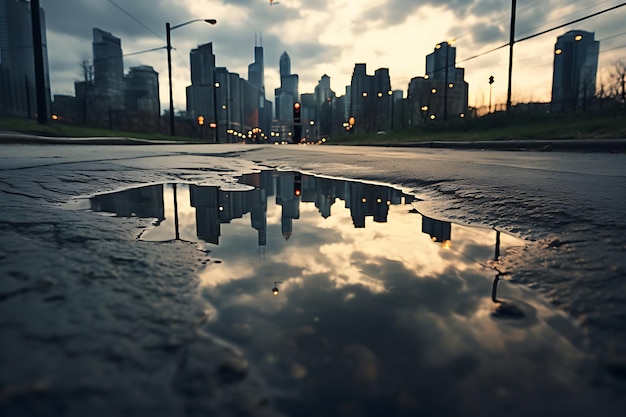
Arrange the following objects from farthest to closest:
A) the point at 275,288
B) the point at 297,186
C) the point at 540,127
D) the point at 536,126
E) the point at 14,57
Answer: the point at 14,57 < the point at 536,126 < the point at 540,127 < the point at 297,186 < the point at 275,288

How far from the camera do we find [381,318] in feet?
3.49

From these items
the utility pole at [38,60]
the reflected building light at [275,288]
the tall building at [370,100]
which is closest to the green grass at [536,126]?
the utility pole at [38,60]

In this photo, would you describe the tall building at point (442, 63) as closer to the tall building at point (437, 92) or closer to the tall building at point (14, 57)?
the tall building at point (437, 92)

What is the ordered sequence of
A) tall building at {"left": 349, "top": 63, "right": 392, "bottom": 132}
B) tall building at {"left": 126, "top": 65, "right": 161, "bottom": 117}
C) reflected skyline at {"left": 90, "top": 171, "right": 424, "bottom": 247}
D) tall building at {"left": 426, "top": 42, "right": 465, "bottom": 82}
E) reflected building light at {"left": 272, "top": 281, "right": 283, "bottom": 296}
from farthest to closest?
tall building at {"left": 126, "top": 65, "right": 161, "bottom": 117}, tall building at {"left": 349, "top": 63, "right": 392, "bottom": 132}, tall building at {"left": 426, "top": 42, "right": 465, "bottom": 82}, reflected skyline at {"left": 90, "top": 171, "right": 424, "bottom": 247}, reflected building light at {"left": 272, "top": 281, "right": 283, "bottom": 296}

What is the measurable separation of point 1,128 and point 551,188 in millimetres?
14818

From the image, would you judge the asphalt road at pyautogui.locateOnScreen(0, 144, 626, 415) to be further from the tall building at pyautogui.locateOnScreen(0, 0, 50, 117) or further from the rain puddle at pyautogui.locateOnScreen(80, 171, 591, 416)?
the tall building at pyautogui.locateOnScreen(0, 0, 50, 117)

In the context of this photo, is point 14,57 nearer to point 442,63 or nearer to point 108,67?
point 108,67

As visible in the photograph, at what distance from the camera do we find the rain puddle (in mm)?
766

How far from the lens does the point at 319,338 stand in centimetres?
95

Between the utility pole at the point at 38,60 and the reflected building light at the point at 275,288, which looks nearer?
the reflected building light at the point at 275,288

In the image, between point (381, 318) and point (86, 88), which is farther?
point (86, 88)

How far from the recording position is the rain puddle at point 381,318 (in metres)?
0.77

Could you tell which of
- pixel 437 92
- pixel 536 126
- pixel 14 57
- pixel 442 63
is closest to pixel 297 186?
pixel 536 126

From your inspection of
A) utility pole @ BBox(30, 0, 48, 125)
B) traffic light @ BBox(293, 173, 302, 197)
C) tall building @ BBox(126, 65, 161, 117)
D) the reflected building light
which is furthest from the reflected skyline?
tall building @ BBox(126, 65, 161, 117)
